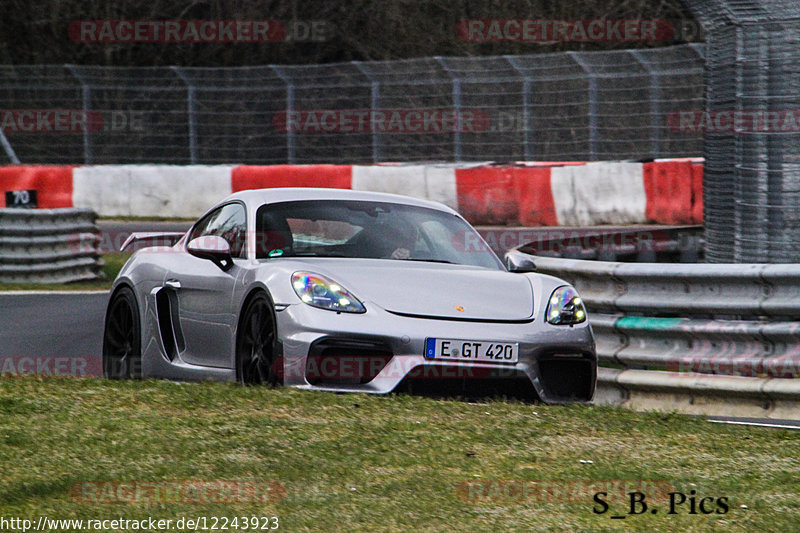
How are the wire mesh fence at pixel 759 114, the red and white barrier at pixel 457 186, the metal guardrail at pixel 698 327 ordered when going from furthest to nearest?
1. the red and white barrier at pixel 457 186
2. the wire mesh fence at pixel 759 114
3. the metal guardrail at pixel 698 327

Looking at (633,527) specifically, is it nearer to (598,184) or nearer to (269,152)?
(598,184)

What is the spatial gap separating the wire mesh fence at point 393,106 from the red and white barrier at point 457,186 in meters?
1.14

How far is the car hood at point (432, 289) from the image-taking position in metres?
6.76

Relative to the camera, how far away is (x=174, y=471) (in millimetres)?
4801

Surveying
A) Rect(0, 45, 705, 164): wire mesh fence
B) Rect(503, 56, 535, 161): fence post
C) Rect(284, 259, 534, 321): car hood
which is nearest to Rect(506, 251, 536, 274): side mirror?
Rect(284, 259, 534, 321): car hood

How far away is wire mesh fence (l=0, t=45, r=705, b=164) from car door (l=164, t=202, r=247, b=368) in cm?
1274

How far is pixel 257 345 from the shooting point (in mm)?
6918

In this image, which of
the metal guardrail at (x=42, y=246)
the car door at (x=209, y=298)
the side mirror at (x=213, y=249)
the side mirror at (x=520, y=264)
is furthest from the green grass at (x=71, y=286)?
the side mirror at (x=520, y=264)

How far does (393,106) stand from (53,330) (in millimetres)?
12403

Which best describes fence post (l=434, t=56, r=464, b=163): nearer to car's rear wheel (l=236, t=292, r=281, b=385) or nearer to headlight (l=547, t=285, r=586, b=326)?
headlight (l=547, t=285, r=586, b=326)

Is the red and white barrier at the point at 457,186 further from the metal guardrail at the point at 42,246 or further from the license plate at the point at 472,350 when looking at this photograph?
the license plate at the point at 472,350

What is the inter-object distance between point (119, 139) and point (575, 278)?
20833 mm

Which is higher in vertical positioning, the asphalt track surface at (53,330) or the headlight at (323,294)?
the headlight at (323,294)

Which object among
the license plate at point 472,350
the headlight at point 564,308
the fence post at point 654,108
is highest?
the fence post at point 654,108
